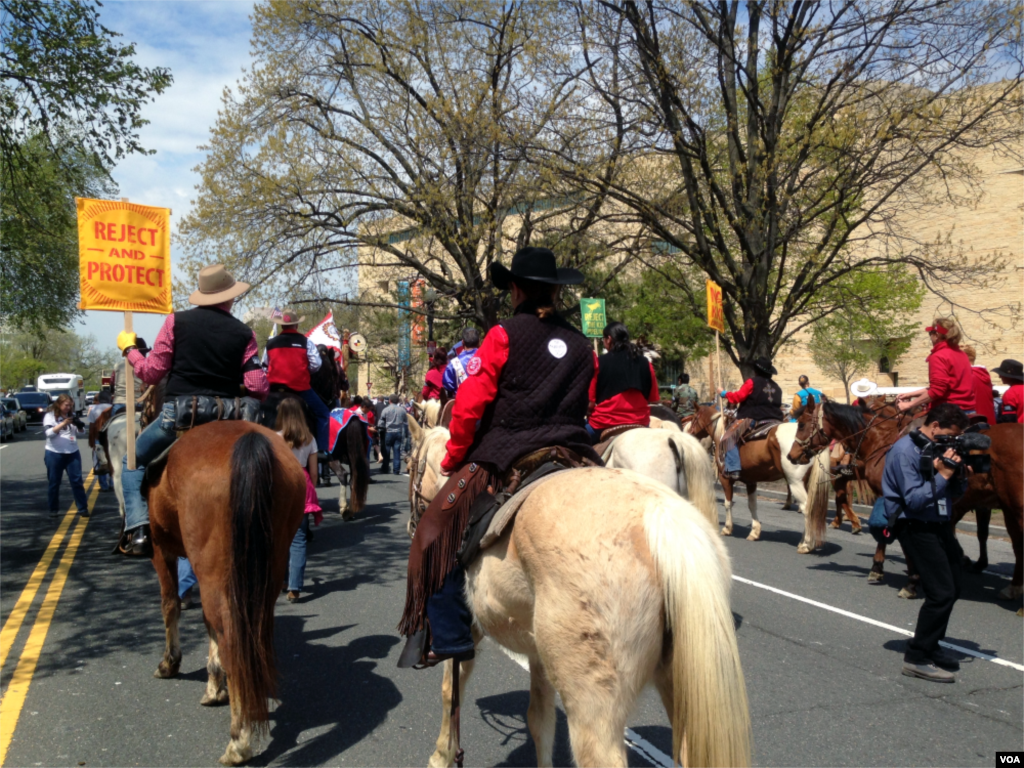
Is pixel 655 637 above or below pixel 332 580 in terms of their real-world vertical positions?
above

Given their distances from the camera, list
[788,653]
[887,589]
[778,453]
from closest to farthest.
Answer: [788,653] → [887,589] → [778,453]

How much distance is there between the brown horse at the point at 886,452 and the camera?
773cm

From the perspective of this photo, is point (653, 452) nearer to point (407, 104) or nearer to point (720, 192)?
point (720, 192)

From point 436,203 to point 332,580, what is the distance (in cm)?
1484

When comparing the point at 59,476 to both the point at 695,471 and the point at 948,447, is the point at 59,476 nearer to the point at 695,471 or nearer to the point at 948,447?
the point at 695,471

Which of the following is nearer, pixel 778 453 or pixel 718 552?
pixel 718 552

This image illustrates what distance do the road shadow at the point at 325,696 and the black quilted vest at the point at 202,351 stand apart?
6.93 feet

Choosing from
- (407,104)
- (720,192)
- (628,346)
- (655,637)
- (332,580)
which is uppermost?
(407,104)

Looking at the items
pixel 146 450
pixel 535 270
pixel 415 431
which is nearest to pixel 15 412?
pixel 146 450

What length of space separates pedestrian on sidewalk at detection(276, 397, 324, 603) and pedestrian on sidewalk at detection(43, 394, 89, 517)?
21.0 ft

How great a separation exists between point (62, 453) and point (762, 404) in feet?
36.6

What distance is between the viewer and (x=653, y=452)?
265 inches

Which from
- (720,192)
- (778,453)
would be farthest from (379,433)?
(778,453)

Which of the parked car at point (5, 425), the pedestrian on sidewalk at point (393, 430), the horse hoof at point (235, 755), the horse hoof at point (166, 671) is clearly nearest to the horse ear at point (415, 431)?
the horse hoof at point (166, 671)
